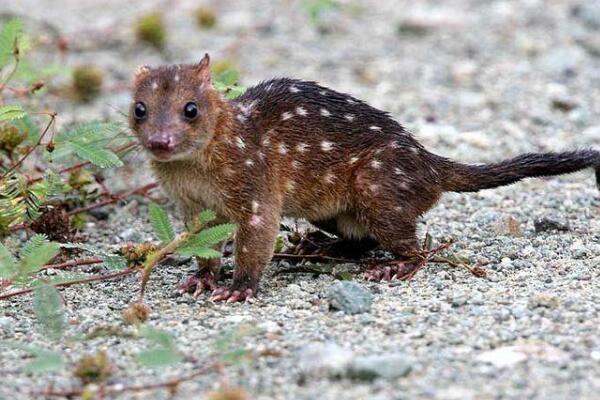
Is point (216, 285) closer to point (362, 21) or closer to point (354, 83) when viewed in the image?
point (354, 83)

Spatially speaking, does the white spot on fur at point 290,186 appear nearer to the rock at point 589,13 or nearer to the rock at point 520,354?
the rock at point 520,354

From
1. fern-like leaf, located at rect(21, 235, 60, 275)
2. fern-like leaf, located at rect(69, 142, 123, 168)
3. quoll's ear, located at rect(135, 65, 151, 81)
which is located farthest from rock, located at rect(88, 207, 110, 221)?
fern-like leaf, located at rect(21, 235, 60, 275)

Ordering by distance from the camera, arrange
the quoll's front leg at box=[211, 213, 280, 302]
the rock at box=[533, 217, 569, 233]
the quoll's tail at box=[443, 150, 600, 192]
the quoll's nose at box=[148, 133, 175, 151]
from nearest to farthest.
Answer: the quoll's nose at box=[148, 133, 175, 151] < the quoll's front leg at box=[211, 213, 280, 302] < the quoll's tail at box=[443, 150, 600, 192] < the rock at box=[533, 217, 569, 233]

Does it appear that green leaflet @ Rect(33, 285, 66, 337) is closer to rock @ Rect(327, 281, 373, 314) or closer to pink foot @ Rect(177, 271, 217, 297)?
pink foot @ Rect(177, 271, 217, 297)

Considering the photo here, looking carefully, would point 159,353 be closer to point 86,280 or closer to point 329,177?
point 86,280

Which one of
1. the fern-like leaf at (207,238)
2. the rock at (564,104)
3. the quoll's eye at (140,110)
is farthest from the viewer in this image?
the rock at (564,104)

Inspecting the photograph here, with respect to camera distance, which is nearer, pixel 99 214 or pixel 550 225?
pixel 550 225

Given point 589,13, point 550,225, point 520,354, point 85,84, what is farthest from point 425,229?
point 589,13

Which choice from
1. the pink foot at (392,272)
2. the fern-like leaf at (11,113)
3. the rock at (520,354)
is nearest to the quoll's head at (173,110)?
the fern-like leaf at (11,113)
